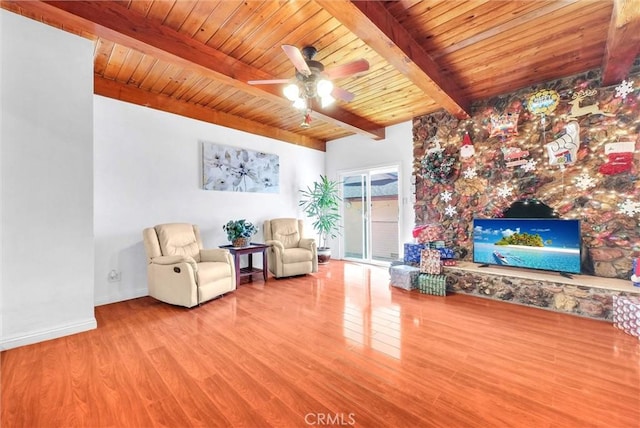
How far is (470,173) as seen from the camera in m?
4.06

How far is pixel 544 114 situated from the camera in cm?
345

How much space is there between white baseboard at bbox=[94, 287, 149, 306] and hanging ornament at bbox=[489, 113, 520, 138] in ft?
17.8

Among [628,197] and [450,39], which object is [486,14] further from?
[628,197]

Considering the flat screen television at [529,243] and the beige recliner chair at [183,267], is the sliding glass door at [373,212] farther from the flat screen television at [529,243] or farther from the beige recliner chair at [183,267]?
the beige recliner chair at [183,267]

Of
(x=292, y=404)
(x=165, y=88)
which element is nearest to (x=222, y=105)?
(x=165, y=88)

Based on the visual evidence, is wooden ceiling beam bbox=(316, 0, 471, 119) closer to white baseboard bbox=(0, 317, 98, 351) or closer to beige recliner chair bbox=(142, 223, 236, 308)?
beige recliner chair bbox=(142, 223, 236, 308)

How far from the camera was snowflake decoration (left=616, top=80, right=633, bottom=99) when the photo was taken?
2.94 meters

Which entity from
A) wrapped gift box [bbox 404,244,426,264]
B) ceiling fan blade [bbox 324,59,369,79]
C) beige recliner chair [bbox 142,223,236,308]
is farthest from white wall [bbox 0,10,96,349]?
wrapped gift box [bbox 404,244,426,264]

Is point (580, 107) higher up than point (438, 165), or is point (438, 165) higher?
point (580, 107)

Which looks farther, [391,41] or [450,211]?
[450,211]

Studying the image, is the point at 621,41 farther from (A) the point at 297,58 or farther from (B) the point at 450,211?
(A) the point at 297,58

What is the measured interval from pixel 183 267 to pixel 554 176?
4753 millimetres

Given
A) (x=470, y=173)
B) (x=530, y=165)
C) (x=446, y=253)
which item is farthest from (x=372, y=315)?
(x=530, y=165)

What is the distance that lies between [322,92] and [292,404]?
99.4 inches
